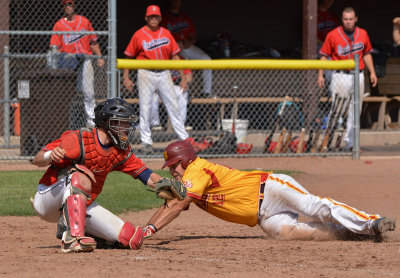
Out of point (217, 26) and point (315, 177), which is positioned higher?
point (217, 26)

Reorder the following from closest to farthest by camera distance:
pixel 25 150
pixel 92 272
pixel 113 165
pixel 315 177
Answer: pixel 92 272
pixel 113 165
pixel 315 177
pixel 25 150

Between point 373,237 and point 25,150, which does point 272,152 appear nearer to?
point 25,150

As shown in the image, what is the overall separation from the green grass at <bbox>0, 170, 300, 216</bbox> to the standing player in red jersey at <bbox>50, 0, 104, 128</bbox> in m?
1.74

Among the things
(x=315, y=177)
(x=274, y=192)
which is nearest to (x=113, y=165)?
(x=274, y=192)

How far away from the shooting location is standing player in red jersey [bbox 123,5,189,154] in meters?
12.0

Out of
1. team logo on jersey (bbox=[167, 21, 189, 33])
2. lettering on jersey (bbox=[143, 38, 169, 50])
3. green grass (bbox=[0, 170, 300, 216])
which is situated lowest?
green grass (bbox=[0, 170, 300, 216])

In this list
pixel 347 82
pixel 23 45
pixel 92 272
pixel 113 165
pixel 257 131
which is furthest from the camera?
pixel 23 45

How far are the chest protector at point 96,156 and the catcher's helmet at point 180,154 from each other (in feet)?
1.35

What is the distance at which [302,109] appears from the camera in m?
13.3

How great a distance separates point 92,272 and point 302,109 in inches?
348

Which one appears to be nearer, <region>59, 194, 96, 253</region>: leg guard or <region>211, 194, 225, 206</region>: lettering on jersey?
<region>59, 194, 96, 253</region>: leg guard

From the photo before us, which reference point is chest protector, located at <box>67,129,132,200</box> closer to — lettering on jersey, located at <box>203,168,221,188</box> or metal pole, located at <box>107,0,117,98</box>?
lettering on jersey, located at <box>203,168,221,188</box>

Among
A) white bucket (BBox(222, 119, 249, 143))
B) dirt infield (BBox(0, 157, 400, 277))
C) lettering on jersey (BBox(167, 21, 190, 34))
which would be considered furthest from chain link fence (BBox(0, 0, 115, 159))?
dirt infield (BBox(0, 157, 400, 277))

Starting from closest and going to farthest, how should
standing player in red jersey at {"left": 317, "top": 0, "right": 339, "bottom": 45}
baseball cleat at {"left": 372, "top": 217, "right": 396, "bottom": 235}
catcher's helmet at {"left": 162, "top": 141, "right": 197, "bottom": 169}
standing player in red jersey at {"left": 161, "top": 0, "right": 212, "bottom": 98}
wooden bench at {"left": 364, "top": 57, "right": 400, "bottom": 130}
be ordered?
1. baseball cleat at {"left": 372, "top": 217, "right": 396, "bottom": 235}
2. catcher's helmet at {"left": 162, "top": 141, "right": 197, "bottom": 169}
3. standing player in red jersey at {"left": 161, "top": 0, "right": 212, "bottom": 98}
4. standing player in red jersey at {"left": 317, "top": 0, "right": 339, "bottom": 45}
5. wooden bench at {"left": 364, "top": 57, "right": 400, "bottom": 130}
